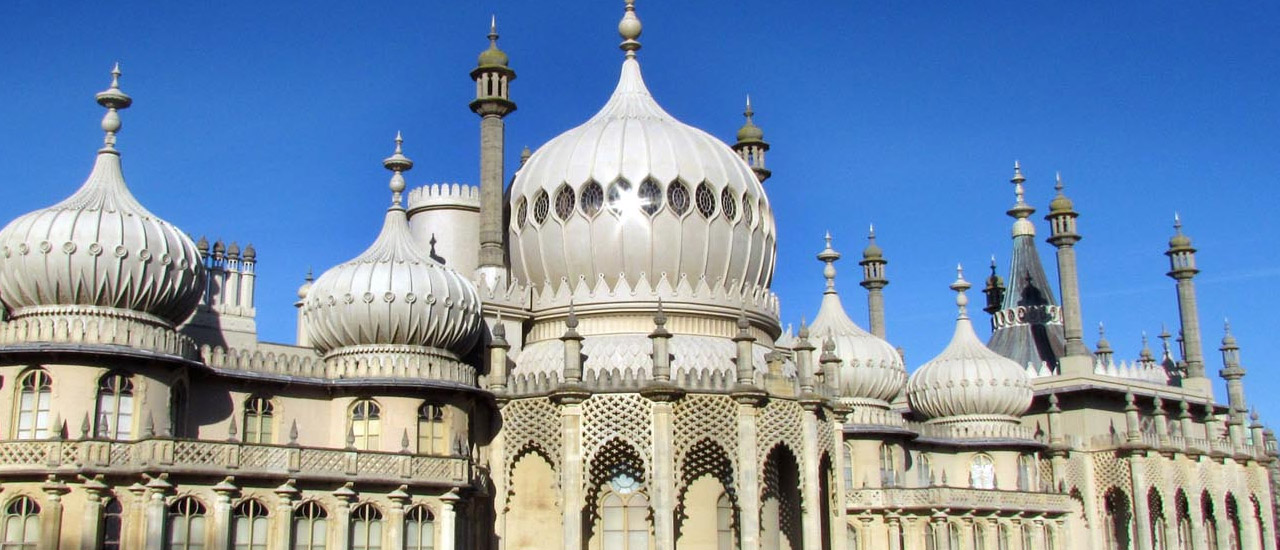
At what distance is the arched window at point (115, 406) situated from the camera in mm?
28703

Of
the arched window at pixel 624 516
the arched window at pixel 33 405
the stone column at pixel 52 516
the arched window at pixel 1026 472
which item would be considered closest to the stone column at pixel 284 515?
the stone column at pixel 52 516

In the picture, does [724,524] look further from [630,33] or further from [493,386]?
[630,33]

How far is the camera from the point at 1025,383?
48.0 m

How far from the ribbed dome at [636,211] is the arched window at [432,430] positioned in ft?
19.2

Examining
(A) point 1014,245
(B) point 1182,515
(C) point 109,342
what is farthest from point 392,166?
(A) point 1014,245

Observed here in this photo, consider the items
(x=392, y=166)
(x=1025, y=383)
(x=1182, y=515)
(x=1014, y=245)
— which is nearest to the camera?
(x=392, y=166)

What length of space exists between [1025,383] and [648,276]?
55.3 ft

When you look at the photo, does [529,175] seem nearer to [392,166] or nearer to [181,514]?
[392,166]

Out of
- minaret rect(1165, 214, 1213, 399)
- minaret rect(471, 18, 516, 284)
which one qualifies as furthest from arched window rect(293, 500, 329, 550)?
minaret rect(1165, 214, 1213, 399)

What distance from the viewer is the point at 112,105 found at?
1252 inches

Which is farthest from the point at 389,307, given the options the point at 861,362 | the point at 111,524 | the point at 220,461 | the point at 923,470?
the point at 923,470

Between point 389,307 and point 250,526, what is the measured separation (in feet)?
19.3

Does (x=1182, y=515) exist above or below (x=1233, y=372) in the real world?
below

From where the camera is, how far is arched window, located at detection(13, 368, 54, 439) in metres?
28.4
